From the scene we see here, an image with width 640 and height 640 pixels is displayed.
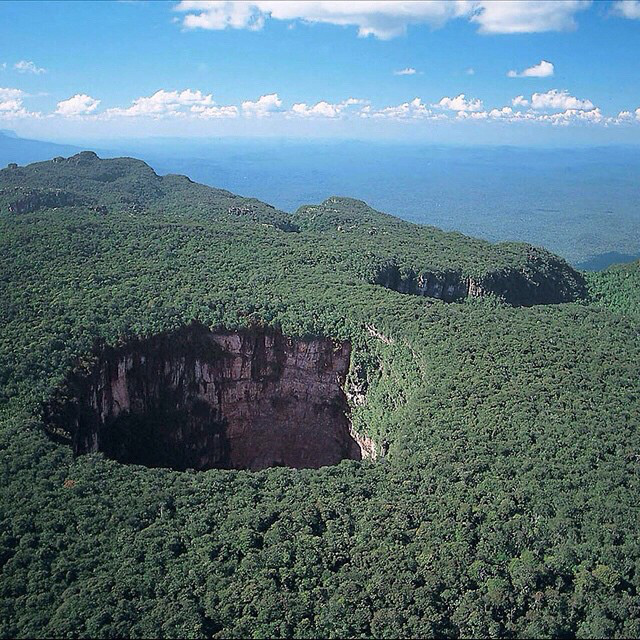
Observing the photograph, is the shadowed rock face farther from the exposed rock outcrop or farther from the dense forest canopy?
the exposed rock outcrop

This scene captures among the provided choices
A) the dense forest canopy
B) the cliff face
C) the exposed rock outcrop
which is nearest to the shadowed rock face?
the dense forest canopy

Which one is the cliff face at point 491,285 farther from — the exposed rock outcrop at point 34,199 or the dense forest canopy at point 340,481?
the exposed rock outcrop at point 34,199

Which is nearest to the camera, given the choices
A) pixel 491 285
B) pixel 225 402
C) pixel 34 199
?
pixel 225 402

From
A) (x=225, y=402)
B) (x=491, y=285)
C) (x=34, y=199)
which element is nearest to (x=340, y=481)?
(x=225, y=402)

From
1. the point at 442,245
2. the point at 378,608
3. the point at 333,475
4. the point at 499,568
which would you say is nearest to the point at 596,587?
the point at 499,568

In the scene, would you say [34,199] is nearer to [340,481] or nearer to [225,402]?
[225,402]

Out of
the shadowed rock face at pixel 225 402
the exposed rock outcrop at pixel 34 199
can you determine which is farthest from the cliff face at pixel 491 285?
the exposed rock outcrop at pixel 34 199
